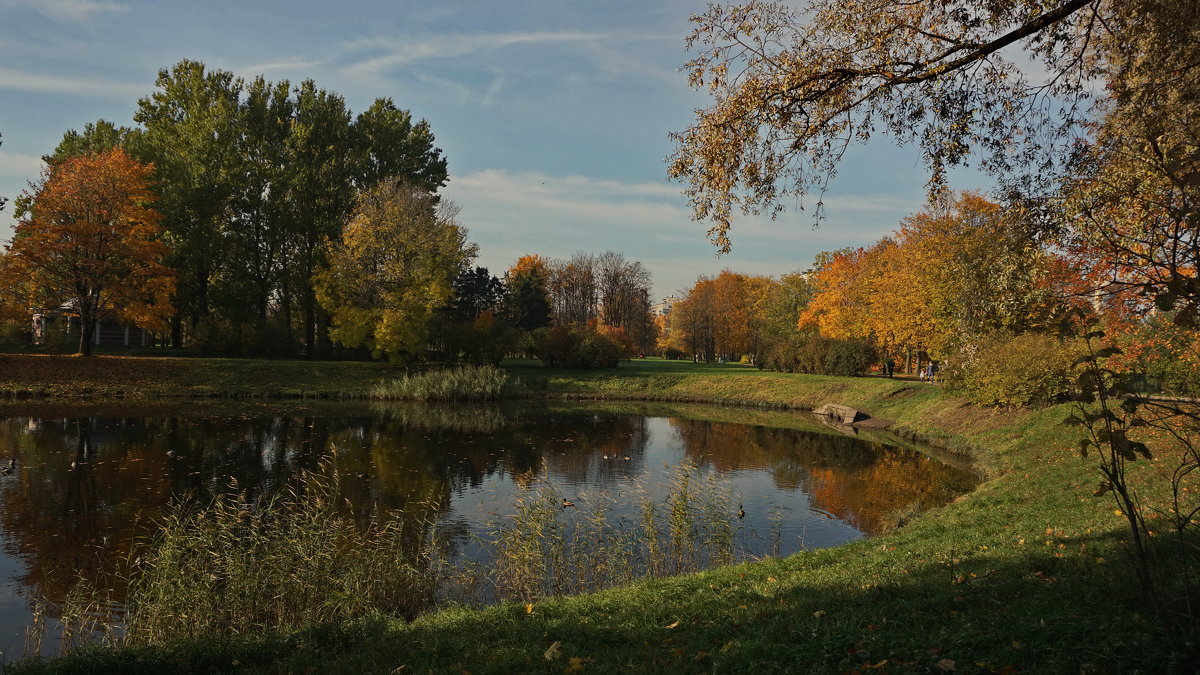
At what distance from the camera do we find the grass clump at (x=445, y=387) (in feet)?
111

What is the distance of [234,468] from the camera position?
15352 millimetres

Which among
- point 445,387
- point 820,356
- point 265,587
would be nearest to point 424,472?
point 265,587

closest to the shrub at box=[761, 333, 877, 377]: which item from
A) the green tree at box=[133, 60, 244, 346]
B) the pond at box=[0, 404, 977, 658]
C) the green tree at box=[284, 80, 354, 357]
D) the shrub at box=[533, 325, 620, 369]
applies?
the shrub at box=[533, 325, 620, 369]

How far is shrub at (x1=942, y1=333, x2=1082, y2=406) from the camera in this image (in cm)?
1983

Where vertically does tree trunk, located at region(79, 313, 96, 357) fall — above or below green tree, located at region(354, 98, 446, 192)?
below

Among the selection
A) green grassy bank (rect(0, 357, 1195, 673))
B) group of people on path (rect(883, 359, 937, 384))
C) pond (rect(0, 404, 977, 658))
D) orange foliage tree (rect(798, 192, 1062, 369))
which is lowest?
pond (rect(0, 404, 977, 658))

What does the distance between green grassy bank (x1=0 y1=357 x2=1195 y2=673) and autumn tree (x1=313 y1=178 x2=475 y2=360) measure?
101ft

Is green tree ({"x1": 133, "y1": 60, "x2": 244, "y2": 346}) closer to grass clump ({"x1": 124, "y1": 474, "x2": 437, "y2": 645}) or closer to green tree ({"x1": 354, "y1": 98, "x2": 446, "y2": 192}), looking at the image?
green tree ({"x1": 354, "y1": 98, "x2": 446, "y2": 192})

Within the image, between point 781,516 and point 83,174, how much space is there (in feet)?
113

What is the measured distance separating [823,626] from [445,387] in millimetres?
30525

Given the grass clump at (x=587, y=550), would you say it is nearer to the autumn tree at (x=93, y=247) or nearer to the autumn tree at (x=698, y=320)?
the autumn tree at (x=93, y=247)

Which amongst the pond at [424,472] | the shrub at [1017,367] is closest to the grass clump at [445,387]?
the pond at [424,472]

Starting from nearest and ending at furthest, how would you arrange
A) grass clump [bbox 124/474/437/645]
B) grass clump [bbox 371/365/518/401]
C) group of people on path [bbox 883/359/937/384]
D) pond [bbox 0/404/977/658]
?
grass clump [bbox 124/474/437/645] < pond [bbox 0/404/977/658] < grass clump [bbox 371/365/518/401] < group of people on path [bbox 883/359/937/384]

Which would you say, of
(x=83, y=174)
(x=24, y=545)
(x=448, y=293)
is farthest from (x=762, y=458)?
(x=83, y=174)
